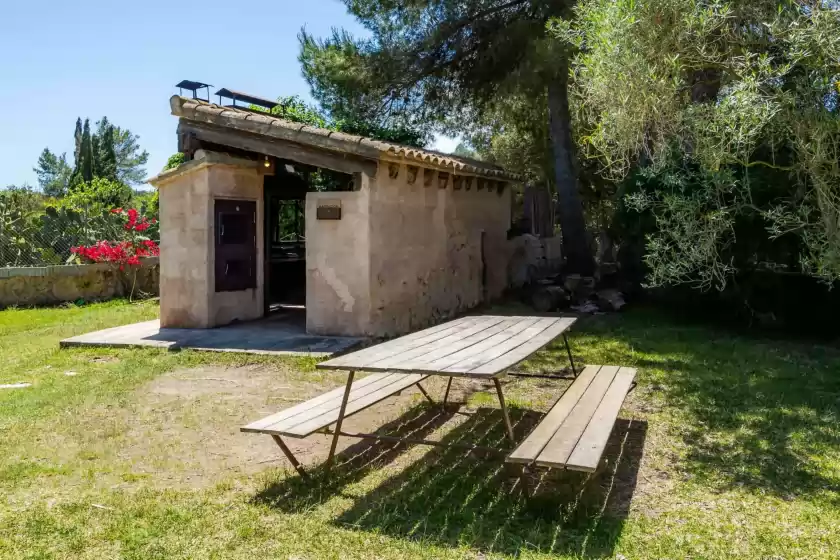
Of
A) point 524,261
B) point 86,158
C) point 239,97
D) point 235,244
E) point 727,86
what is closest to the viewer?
point 727,86

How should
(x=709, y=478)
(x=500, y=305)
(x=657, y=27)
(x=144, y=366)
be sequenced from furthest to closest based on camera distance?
(x=500, y=305) < (x=144, y=366) < (x=657, y=27) < (x=709, y=478)

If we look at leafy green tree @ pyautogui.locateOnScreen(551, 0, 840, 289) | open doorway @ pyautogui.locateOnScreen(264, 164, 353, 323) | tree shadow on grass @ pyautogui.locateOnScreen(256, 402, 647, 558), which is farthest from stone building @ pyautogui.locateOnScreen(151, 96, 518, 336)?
tree shadow on grass @ pyautogui.locateOnScreen(256, 402, 647, 558)

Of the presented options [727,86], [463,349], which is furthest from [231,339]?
[727,86]

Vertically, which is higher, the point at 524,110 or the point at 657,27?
the point at 524,110

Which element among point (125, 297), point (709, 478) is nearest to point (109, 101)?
point (125, 297)

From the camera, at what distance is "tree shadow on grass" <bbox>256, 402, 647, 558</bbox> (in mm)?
3333

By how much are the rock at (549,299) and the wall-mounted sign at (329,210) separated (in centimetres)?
461

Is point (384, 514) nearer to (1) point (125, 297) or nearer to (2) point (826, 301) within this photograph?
(2) point (826, 301)

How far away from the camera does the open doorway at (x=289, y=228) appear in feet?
36.2

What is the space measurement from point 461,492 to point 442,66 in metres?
10.7

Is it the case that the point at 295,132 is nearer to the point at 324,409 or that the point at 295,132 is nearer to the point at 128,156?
the point at 324,409

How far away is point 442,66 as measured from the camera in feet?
43.3

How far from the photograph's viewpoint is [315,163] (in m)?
8.77

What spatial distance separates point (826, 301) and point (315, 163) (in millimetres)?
6788
